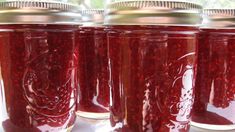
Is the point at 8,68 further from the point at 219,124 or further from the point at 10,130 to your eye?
the point at 219,124

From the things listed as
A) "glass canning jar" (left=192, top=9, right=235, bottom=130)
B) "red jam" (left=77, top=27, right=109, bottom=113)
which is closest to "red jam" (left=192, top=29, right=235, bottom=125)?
"glass canning jar" (left=192, top=9, right=235, bottom=130)

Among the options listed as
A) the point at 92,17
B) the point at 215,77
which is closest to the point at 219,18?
the point at 215,77

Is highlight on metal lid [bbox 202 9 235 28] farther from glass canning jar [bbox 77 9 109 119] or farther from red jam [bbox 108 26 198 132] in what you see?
glass canning jar [bbox 77 9 109 119]

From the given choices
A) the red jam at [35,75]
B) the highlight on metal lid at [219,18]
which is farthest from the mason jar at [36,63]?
the highlight on metal lid at [219,18]

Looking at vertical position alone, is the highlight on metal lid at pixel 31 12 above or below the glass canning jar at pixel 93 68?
above

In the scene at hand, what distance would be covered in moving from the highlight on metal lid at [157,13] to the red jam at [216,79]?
0.30 feet

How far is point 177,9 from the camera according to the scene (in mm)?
411

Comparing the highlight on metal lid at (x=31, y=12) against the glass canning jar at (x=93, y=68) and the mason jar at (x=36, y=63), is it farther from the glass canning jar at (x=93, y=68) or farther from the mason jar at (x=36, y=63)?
the glass canning jar at (x=93, y=68)

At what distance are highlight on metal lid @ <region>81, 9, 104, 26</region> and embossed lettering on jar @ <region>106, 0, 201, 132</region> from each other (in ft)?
0.27

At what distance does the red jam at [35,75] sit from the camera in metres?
0.43

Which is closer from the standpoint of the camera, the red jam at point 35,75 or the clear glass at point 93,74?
the red jam at point 35,75

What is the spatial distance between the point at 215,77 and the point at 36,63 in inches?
11.0

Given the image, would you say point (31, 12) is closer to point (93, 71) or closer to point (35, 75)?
point (35, 75)

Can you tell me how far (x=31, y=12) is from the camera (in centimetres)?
41
